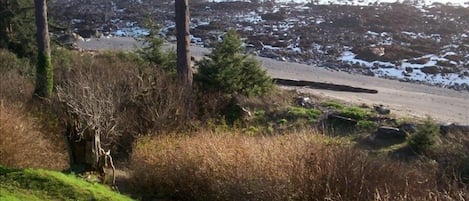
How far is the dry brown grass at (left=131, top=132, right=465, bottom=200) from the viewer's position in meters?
11.6

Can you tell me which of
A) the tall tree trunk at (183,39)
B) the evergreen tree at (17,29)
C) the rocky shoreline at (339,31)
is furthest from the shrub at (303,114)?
the evergreen tree at (17,29)

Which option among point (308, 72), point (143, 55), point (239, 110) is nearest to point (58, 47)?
point (143, 55)

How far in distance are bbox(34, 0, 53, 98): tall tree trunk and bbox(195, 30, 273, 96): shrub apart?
5872 millimetres

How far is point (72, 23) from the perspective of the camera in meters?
55.3

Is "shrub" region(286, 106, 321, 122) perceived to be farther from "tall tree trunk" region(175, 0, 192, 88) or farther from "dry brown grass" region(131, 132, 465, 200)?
"dry brown grass" region(131, 132, 465, 200)

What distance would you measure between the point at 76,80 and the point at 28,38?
379 inches

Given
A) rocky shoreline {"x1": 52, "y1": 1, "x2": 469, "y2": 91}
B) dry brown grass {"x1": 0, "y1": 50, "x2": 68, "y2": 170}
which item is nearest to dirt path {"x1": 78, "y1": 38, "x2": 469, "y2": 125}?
rocky shoreline {"x1": 52, "y1": 1, "x2": 469, "y2": 91}

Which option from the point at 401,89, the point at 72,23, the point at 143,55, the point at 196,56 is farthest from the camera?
the point at 72,23

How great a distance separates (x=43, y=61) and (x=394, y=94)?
57.1 ft

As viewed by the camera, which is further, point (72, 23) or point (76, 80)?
point (72, 23)

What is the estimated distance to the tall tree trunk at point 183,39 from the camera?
22094 mm

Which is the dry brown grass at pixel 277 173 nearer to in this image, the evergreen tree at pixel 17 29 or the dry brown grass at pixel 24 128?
the dry brown grass at pixel 24 128

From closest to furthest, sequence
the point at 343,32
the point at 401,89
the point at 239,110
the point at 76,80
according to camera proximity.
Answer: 1. the point at 76,80
2. the point at 239,110
3. the point at 401,89
4. the point at 343,32

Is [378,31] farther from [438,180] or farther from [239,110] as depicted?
[438,180]
